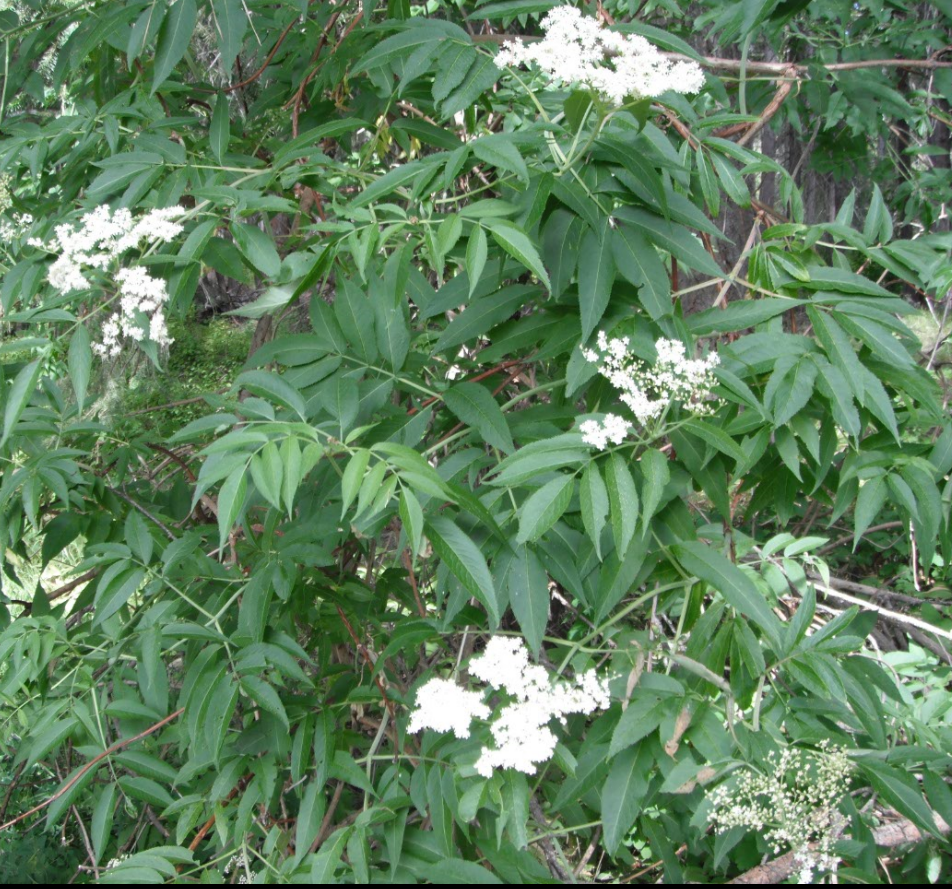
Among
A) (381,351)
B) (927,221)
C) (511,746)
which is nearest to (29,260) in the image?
(381,351)

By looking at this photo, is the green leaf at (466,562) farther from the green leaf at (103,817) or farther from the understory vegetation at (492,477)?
the green leaf at (103,817)

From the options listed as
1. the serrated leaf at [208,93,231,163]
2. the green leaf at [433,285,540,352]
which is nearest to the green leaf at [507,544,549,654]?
the green leaf at [433,285,540,352]

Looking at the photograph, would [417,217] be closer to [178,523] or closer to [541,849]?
[178,523]

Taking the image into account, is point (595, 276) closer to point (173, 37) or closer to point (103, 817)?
point (173, 37)

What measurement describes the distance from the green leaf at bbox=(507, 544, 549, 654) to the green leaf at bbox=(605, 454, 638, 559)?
17 cm

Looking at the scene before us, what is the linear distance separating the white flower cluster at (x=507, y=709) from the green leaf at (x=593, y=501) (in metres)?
0.18

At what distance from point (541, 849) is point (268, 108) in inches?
70.1

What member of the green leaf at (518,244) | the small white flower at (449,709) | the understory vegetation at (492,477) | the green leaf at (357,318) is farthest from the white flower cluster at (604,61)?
the small white flower at (449,709)

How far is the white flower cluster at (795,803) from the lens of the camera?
1.13 m

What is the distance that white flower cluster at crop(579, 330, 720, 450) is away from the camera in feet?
3.87

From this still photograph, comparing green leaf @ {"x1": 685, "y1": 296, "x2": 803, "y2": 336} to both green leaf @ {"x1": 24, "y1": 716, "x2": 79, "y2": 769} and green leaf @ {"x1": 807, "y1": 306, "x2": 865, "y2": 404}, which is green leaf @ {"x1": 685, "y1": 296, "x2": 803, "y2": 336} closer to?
green leaf @ {"x1": 807, "y1": 306, "x2": 865, "y2": 404}

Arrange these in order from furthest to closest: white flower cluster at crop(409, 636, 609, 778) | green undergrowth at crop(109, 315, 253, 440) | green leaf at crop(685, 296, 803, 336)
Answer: green undergrowth at crop(109, 315, 253, 440)
green leaf at crop(685, 296, 803, 336)
white flower cluster at crop(409, 636, 609, 778)

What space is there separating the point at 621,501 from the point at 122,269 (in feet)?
2.77

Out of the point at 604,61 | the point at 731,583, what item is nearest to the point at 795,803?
the point at 731,583
